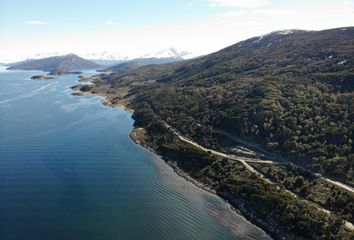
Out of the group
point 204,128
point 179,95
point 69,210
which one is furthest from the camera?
point 179,95

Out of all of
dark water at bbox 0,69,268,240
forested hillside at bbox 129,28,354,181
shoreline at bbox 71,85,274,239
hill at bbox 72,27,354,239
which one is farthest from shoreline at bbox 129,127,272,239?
forested hillside at bbox 129,28,354,181

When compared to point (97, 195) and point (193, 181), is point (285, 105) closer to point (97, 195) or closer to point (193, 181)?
point (193, 181)

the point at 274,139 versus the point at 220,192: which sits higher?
the point at 274,139

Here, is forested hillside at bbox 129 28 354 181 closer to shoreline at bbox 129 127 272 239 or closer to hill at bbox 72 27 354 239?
hill at bbox 72 27 354 239

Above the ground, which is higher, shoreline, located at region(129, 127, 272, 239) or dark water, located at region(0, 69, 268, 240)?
dark water, located at region(0, 69, 268, 240)

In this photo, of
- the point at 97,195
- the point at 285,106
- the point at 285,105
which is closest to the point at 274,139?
the point at 285,106

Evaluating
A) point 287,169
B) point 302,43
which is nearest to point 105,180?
point 287,169

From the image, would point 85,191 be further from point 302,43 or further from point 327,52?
point 302,43

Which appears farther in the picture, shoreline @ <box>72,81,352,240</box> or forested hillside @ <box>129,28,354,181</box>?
forested hillside @ <box>129,28,354,181</box>

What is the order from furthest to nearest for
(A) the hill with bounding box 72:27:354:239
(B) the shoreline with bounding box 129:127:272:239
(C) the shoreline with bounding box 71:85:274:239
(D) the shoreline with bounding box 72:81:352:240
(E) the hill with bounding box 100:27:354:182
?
(E) the hill with bounding box 100:27:354:182 < (A) the hill with bounding box 72:27:354:239 < (B) the shoreline with bounding box 129:127:272:239 < (C) the shoreline with bounding box 71:85:274:239 < (D) the shoreline with bounding box 72:81:352:240
